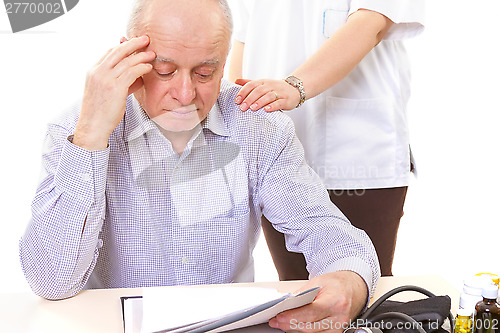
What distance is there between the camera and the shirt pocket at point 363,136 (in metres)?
1.94

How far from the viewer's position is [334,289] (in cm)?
133

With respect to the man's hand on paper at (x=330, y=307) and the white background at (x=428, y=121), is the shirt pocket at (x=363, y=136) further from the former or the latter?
the white background at (x=428, y=121)

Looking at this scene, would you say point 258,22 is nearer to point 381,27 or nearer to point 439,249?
point 381,27

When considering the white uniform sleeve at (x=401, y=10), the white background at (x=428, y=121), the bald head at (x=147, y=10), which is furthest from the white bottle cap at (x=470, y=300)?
the white background at (x=428, y=121)

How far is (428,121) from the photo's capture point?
3588mm

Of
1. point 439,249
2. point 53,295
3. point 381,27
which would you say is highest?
point 381,27

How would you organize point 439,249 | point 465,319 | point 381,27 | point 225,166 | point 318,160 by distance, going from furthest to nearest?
point 439,249 → point 318,160 → point 381,27 → point 225,166 → point 465,319

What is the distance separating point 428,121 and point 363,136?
175cm

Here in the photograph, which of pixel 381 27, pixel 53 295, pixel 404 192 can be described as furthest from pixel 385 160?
pixel 53 295

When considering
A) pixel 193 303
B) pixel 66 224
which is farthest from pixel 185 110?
pixel 193 303

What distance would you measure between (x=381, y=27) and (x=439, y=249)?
196cm

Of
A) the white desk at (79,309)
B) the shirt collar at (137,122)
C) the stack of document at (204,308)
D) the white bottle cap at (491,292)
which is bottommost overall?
the white desk at (79,309)

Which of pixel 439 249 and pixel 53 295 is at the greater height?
pixel 53 295

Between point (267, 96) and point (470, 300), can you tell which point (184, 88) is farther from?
point (470, 300)
